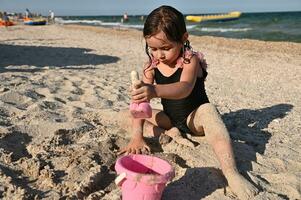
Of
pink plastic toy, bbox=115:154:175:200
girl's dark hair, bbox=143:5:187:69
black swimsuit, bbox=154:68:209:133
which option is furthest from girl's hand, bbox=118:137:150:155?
girl's dark hair, bbox=143:5:187:69

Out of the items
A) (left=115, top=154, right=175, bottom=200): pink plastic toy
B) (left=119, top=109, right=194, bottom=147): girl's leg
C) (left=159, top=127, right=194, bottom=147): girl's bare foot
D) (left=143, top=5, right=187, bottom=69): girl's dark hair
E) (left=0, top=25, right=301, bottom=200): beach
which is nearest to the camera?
(left=115, top=154, right=175, bottom=200): pink plastic toy

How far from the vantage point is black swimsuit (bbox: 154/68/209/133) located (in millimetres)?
3045

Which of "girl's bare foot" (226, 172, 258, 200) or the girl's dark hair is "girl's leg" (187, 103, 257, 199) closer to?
"girl's bare foot" (226, 172, 258, 200)

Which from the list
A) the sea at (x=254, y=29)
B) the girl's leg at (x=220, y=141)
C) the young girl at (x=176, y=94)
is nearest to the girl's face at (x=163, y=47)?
the young girl at (x=176, y=94)

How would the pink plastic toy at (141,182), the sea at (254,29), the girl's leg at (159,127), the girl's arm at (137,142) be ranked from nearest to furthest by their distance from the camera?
the pink plastic toy at (141,182)
the girl's arm at (137,142)
the girl's leg at (159,127)
the sea at (254,29)

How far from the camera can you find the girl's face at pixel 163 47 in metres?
2.62

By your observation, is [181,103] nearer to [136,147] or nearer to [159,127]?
[159,127]

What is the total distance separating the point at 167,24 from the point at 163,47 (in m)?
0.17

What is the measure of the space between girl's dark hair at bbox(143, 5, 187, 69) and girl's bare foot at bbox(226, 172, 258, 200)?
97cm

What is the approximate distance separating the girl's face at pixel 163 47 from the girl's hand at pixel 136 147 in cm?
60

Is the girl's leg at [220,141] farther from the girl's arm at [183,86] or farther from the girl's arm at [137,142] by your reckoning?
the girl's arm at [137,142]

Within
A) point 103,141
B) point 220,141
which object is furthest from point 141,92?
point 103,141

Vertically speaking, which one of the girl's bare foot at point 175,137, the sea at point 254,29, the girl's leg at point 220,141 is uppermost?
the girl's leg at point 220,141

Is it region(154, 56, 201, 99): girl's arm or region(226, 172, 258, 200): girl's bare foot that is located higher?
region(154, 56, 201, 99): girl's arm
